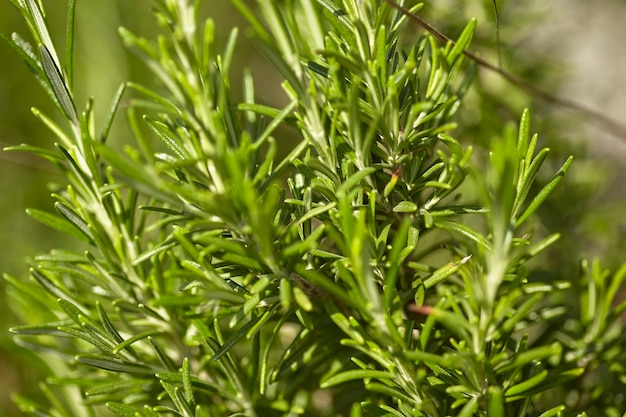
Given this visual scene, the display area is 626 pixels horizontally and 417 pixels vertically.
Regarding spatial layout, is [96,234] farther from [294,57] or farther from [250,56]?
[250,56]

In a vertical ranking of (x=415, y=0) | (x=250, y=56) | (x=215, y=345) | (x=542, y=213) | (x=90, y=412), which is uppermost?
(x=250, y=56)

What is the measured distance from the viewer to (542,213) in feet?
2.24

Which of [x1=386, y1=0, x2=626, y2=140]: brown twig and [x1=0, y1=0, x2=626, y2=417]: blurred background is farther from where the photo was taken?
[x1=0, y1=0, x2=626, y2=417]: blurred background

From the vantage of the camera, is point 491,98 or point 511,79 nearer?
point 511,79

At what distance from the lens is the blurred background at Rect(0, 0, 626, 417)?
70cm

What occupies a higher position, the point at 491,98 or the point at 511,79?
the point at 491,98

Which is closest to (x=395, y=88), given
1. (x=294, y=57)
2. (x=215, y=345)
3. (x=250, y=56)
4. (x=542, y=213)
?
(x=294, y=57)

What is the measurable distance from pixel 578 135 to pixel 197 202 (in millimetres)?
785

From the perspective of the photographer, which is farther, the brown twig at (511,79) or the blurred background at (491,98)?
the blurred background at (491,98)

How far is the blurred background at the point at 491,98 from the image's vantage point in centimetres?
70

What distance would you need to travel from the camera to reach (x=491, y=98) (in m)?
0.71

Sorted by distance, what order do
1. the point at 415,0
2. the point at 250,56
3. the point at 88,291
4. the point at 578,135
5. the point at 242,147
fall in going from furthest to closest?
1. the point at 250,56
2. the point at 578,135
3. the point at 415,0
4. the point at 88,291
5. the point at 242,147

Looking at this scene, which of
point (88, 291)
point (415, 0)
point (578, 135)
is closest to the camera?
point (88, 291)

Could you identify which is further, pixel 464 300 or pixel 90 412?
pixel 90 412
